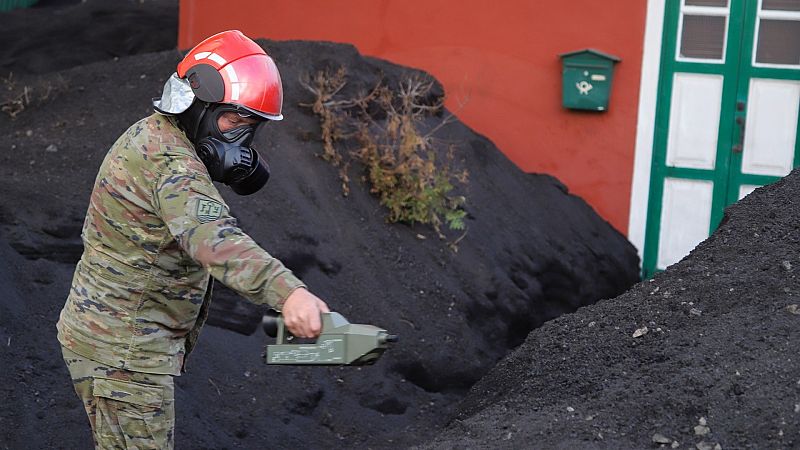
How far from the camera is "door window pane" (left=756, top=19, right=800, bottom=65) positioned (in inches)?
387

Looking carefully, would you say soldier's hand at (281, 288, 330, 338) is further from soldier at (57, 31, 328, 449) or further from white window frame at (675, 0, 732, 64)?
white window frame at (675, 0, 732, 64)

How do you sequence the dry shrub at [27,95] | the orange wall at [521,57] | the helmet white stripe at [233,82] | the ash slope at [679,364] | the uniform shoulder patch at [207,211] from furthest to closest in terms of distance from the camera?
the orange wall at [521,57], the dry shrub at [27,95], the ash slope at [679,364], the helmet white stripe at [233,82], the uniform shoulder patch at [207,211]

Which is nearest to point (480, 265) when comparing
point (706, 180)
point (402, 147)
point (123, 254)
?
point (402, 147)

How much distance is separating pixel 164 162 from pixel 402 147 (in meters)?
4.98

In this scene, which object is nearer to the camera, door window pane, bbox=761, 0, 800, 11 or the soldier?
the soldier

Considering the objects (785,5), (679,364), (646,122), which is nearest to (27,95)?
(646,122)

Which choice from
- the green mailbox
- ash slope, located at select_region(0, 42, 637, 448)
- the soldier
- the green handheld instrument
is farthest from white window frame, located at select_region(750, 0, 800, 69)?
the green handheld instrument

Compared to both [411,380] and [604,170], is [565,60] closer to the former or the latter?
[604,170]

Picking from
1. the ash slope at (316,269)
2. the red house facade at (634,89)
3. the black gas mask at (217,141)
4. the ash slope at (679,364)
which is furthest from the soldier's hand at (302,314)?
the red house facade at (634,89)

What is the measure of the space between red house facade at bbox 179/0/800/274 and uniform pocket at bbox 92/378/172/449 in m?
6.79

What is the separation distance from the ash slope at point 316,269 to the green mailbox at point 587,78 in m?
0.77

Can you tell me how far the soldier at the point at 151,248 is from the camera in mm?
3979

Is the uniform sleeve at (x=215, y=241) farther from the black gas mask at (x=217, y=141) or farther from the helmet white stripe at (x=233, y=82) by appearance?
the helmet white stripe at (x=233, y=82)

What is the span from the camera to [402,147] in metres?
8.82
